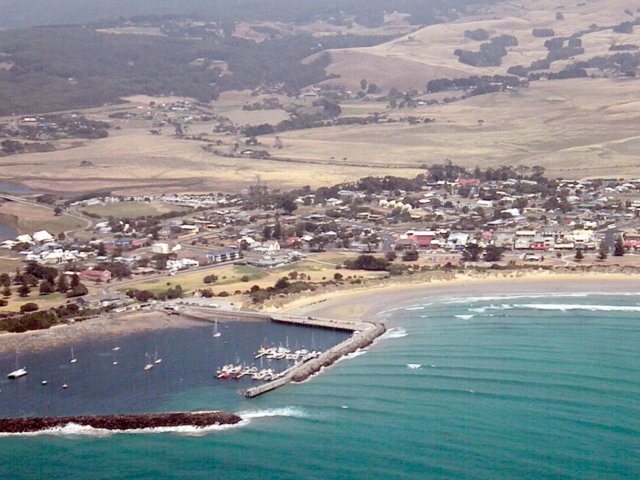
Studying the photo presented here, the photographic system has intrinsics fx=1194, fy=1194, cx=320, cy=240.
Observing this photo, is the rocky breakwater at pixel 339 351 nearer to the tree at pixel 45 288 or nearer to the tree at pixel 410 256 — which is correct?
the tree at pixel 410 256

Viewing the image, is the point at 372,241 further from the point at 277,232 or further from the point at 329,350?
the point at 329,350

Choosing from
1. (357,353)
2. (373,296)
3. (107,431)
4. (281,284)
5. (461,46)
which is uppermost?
(461,46)

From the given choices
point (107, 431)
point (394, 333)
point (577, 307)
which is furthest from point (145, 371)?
point (577, 307)

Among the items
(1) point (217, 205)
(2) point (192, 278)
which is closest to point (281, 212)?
(1) point (217, 205)

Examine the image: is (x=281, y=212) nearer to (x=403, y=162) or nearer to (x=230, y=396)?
(x=403, y=162)

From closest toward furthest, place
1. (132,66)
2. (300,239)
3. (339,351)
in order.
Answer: (339,351) < (300,239) < (132,66)

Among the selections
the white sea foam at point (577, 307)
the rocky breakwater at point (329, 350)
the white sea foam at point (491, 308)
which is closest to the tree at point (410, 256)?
the white sea foam at point (491, 308)
